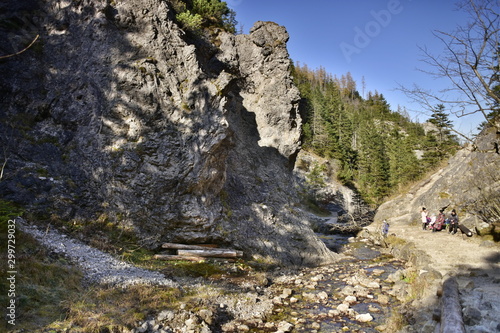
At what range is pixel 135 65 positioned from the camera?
52.1 ft

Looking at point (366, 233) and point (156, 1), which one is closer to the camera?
point (156, 1)

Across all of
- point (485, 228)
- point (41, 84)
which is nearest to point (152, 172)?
point (41, 84)

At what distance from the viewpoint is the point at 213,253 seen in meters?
14.9

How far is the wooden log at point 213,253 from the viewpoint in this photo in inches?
562

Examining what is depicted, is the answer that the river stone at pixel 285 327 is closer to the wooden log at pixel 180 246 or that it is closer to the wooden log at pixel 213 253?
the wooden log at pixel 213 253

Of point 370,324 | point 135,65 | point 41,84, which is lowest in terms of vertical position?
point 370,324

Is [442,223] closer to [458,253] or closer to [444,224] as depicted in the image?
[444,224]

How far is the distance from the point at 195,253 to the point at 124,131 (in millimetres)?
7462

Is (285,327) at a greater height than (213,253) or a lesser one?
lesser

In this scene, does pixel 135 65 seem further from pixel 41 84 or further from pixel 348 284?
pixel 348 284

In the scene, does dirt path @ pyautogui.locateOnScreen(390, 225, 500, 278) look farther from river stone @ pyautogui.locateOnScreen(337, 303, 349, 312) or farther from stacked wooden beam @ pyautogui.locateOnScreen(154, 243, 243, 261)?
stacked wooden beam @ pyautogui.locateOnScreen(154, 243, 243, 261)

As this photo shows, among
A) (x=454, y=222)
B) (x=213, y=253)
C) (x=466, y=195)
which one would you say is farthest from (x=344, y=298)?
(x=466, y=195)

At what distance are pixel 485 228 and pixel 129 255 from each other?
22.6 m

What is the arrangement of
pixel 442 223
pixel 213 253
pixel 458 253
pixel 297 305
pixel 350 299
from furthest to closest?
pixel 442 223 → pixel 458 253 → pixel 213 253 → pixel 350 299 → pixel 297 305
